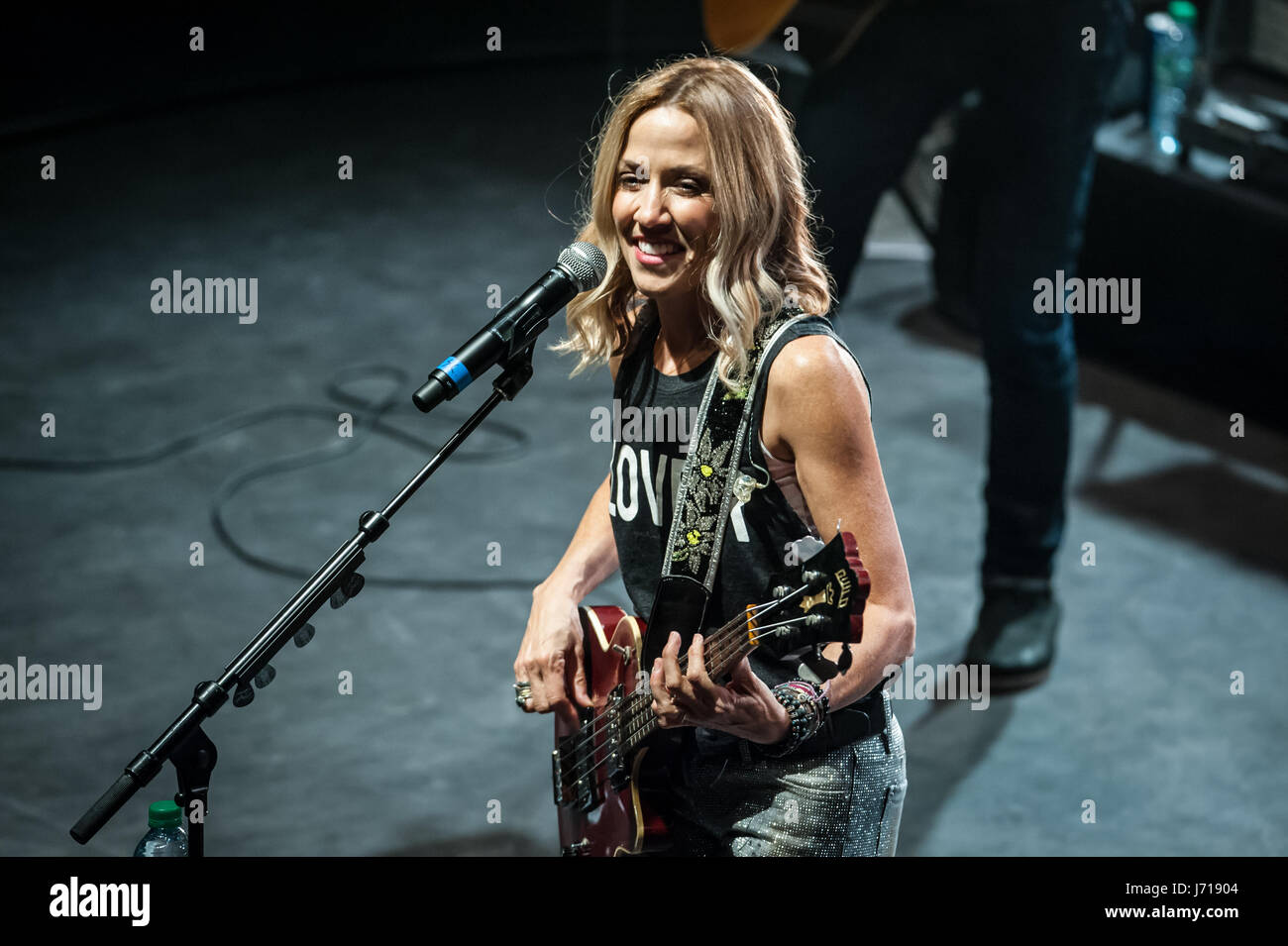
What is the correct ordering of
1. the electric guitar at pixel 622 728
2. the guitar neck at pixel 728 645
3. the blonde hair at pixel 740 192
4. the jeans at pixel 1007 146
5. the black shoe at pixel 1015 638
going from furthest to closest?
the black shoe at pixel 1015 638 → the jeans at pixel 1007 146 → the blonde hair at pixel 740 192 → the electric guitar at pixel 622 728 → the guitar neck at pixel 728 645

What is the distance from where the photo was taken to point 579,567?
2520 millimetres

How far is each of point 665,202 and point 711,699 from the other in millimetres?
693

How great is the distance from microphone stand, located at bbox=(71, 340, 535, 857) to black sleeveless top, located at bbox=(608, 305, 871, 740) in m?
0.25

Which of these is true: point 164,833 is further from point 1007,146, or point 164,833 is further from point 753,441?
point 1007,146

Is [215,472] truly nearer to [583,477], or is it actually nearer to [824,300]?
[583,477]

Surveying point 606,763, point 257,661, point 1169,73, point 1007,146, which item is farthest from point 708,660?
point 1169,73

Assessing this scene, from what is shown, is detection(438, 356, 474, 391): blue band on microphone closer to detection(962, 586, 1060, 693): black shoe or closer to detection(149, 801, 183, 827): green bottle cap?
detection(149, 801, 183, 827): green bottle cap

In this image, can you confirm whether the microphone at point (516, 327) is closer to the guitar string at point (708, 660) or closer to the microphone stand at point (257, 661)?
the microphone stand at point (257, 661)

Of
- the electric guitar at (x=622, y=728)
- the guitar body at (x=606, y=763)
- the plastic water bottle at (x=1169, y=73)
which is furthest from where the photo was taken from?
the plastic water bottle at (x=1169, y=73)

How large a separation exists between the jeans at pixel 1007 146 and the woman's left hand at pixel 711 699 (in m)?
1.79

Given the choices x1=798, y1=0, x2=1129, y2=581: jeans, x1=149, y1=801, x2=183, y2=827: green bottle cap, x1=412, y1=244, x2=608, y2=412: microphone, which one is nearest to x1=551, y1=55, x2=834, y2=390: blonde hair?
x1=412, y1=244, x2=608, y2=412: microphone

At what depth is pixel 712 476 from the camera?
219 cm

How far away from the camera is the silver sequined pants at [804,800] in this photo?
7.17 ft

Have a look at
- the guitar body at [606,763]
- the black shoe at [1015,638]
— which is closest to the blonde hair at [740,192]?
the guitar body at [606,763]
